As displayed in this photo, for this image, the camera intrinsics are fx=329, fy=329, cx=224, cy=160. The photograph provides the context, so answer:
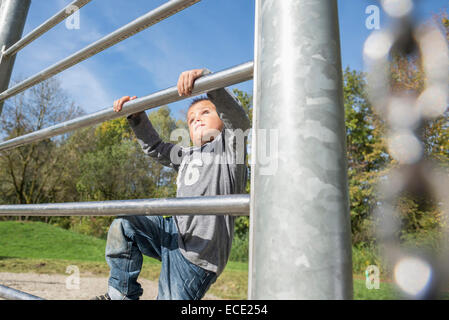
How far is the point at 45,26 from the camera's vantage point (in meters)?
1.08

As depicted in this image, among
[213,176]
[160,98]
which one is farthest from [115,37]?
[213,176]

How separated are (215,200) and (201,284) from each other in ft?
3.01

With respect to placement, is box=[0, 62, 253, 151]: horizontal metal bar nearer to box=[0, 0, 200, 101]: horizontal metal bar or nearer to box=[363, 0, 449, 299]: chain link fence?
box=[0, 0, 200, 101]: horizontal metal bar

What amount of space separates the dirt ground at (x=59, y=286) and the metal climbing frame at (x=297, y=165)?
5.08m

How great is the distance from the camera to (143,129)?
1.61 m

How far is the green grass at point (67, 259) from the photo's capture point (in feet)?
23.2

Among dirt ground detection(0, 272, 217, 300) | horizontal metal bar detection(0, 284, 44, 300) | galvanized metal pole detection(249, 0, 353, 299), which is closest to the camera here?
galvanized metal pole detection(249, 0, 353, 299)

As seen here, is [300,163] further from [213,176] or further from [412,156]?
[412,156]

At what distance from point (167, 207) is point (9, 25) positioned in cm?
118

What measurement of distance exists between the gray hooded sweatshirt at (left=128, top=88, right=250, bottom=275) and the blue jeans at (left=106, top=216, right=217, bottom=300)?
0.04 meters

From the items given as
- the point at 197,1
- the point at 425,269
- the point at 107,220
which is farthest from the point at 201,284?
the point at 107,220

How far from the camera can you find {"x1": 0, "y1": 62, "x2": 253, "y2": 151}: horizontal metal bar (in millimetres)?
470

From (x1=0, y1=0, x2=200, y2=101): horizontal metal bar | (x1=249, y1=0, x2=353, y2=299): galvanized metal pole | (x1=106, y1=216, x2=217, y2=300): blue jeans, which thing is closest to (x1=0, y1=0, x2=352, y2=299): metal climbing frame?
(x1=249, y1=0, x2=353, y2=299): galvanized metal pole
